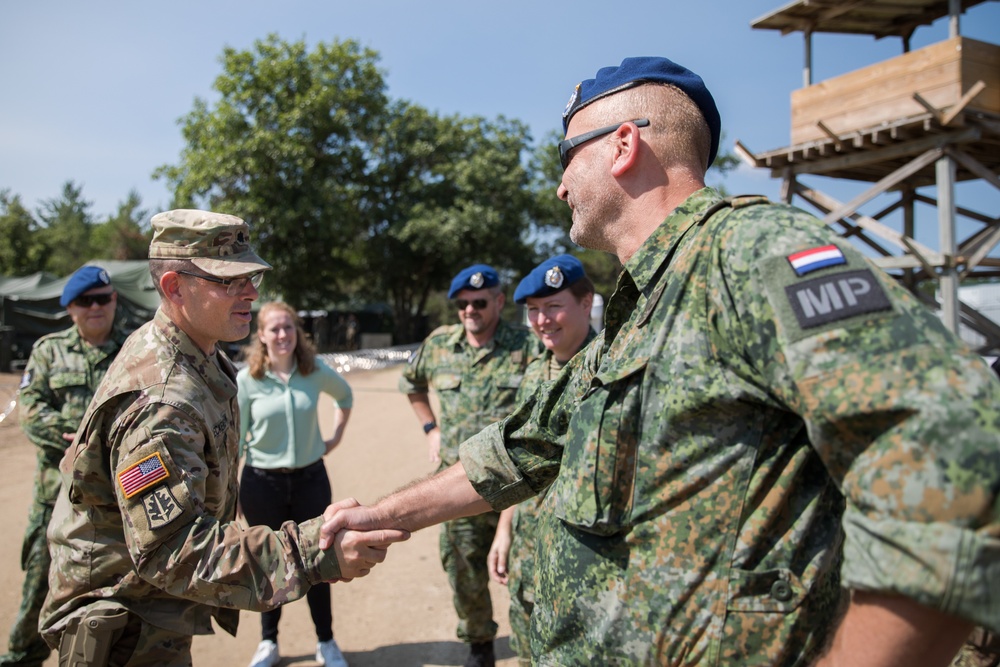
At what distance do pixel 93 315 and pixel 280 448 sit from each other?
163 cm

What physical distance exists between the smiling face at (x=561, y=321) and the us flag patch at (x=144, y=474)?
2.29m

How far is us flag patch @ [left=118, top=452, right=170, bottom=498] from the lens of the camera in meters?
2.12

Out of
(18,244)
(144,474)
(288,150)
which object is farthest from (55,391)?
(18,244)

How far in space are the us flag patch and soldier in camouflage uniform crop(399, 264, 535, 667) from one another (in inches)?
97.9

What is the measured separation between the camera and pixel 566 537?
1659 millimetres

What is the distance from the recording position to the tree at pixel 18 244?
109ft

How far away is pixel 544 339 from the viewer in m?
3.97

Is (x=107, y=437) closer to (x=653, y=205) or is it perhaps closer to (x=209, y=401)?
(x=209, y=401)

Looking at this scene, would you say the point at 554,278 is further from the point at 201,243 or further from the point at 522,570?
the point at 201,243

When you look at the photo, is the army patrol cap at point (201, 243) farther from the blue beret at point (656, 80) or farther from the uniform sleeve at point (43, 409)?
the uniform sleeve at point (43, 409)

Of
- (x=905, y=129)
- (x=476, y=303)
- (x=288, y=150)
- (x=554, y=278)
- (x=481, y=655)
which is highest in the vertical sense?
(x=288, y=150)

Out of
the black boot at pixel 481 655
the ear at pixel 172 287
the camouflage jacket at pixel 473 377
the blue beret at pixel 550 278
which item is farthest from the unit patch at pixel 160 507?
the black boot at pixel 481 655

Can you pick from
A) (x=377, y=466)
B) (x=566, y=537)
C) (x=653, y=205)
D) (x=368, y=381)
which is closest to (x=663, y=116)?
(x=653, y=205)

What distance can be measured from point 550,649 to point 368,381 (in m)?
17.8
